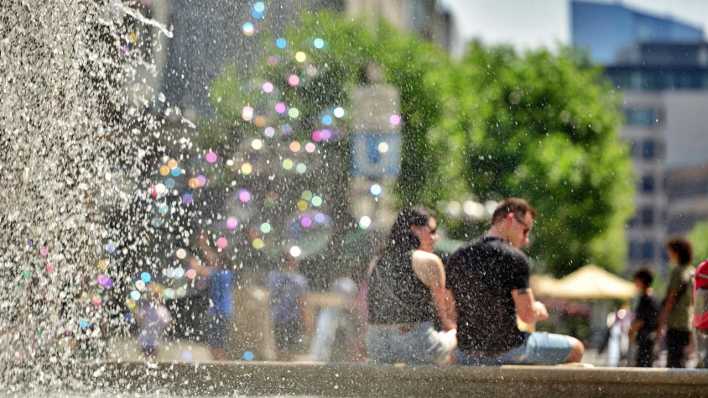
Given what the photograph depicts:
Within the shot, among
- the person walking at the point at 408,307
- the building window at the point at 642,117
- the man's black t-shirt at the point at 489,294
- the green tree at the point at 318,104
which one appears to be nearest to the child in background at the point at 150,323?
the green tree at the point at 318,104

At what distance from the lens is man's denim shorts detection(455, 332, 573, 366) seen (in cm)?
631

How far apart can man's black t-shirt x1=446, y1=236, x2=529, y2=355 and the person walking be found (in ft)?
0.34

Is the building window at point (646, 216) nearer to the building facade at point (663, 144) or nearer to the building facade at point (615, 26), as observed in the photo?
the building facade at point (663, 144)

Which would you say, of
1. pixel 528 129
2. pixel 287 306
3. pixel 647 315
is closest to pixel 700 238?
pixel 528 129

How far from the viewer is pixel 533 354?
6328mm

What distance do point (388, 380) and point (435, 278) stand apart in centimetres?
72

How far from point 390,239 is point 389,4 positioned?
44754 millimetres

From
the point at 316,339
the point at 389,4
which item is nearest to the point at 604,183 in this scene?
Answer: the point at 389,4

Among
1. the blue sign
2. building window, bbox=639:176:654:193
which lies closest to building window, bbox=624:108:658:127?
building window, bbox=639:176:654:193

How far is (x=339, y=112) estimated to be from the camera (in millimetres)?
12633

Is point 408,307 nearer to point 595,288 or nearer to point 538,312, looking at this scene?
point 538,312

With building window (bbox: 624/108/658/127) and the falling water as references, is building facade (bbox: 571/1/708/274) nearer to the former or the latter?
building window (bbox: 624/108/658/127)

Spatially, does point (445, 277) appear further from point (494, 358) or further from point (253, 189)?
point (253, 189)

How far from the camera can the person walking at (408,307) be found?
21.0ft
